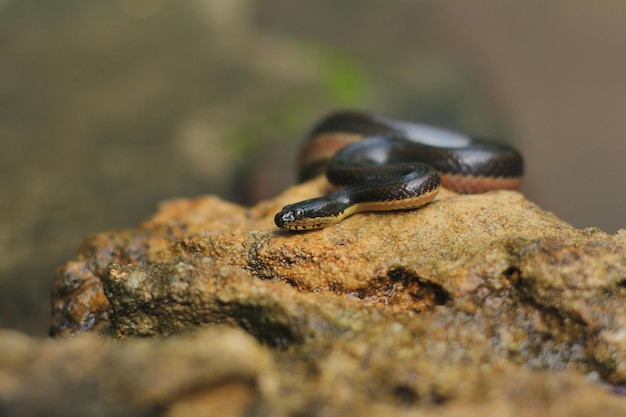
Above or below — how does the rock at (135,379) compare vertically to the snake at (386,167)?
below

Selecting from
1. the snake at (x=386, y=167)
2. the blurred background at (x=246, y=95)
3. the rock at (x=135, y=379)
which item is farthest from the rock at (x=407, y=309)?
the blurred background at (x=246, y=95)

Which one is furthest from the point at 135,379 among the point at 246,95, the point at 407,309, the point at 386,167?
the point at 246,95

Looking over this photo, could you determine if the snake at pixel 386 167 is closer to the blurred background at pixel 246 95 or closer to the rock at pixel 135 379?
the rock at pixel 135 379

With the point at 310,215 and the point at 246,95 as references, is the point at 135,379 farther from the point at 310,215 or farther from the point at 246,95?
the point at 246,95

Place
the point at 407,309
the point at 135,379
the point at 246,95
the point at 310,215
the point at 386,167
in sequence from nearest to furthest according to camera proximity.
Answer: the point at 135,379
the point at 407,309
the point at 310,215
the point at 386,167
the point at 246,95

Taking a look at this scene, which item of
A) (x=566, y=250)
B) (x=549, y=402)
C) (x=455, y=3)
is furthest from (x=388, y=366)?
(x=455, y=3)

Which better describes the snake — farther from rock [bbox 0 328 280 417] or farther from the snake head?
rock [bbox 0 328 280 417]

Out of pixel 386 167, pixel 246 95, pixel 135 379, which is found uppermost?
pixel 386 167
